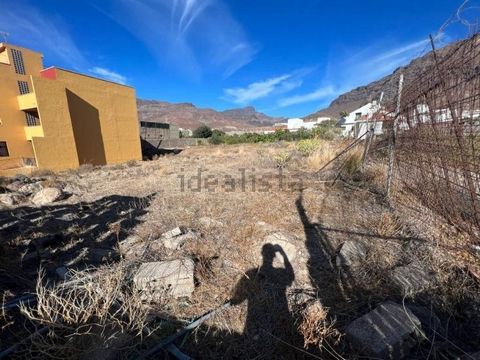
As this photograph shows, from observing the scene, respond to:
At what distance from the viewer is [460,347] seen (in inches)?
61.4

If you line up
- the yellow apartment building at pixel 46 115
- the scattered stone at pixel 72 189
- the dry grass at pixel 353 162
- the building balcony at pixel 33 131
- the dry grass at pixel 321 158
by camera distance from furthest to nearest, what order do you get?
the building balcony at pixel 33 131 → the yellow apartment building at pixel 46 115 → the dry grass at pixel 321 158 → the scattered stone at pixel 72 189 → the dry grass at pixel 353 162

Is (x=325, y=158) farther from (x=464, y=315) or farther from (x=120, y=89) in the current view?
(x=120, y=89)

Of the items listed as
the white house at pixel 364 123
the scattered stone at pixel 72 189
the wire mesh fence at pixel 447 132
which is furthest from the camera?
the scattered stone at pixel 72 189

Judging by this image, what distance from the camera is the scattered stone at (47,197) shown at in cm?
573

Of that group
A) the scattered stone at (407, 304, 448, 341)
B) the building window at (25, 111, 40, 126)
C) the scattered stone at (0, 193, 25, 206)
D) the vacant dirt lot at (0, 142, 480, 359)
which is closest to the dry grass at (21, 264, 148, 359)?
the vacant dirt lot at (0, 142, 480, 359)

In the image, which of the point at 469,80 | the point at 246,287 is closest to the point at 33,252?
the point at 246,287

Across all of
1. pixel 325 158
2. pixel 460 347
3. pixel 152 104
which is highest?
pixel 152 104

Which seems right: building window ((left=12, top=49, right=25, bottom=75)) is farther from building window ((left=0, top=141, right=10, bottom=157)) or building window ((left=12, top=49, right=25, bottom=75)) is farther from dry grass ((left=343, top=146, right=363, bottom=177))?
dry grass ((left=343, top=146, right=363, bottom=177))

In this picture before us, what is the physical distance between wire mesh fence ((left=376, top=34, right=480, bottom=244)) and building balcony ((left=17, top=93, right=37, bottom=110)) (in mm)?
15425

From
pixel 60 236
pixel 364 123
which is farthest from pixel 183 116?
pixel 60 236

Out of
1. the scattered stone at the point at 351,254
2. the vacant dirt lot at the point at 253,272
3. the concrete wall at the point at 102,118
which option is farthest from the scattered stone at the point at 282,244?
the concrete wall at the point at 102,118

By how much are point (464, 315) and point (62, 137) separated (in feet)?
52.2

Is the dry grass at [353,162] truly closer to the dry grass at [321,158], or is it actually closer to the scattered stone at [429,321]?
the dry grass at [321,158]

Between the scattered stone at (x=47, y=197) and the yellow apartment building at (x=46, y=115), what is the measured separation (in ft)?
24.8
